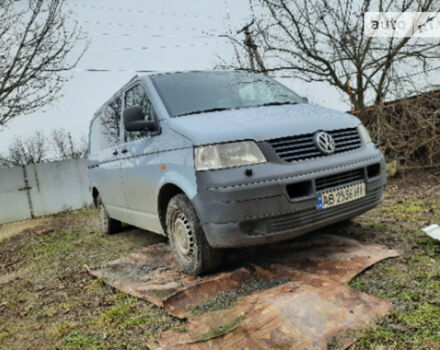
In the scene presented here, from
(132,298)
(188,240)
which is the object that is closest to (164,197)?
(188,240)

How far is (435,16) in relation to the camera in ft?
27.2

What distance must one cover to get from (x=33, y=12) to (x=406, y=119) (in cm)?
937

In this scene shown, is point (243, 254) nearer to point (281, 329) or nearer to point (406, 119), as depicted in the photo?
point (281, 329)

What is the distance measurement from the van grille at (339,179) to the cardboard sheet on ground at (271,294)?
1.96 feet

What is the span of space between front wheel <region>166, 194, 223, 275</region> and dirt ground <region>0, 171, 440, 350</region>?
444 millimetres

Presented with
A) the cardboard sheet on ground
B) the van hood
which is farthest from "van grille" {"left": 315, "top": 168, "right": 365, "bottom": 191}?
the cardboard sheet on ground

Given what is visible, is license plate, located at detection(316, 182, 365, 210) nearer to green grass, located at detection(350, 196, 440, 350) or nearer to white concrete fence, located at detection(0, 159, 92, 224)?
green grass, located at detection(350, 196, 440, 350)

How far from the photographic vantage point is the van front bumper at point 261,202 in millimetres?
2445

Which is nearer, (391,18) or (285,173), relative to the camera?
(285,173)

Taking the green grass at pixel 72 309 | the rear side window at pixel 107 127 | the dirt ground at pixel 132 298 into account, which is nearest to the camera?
the dirt ground at pixel 132 298

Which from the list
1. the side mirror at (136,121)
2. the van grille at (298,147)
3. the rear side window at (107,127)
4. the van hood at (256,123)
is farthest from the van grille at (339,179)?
the rear side window at (107,127)

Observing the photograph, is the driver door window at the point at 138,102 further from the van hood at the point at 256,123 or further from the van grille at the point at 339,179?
the van grille at the point at 339,179

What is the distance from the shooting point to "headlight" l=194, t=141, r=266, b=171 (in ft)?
8.20

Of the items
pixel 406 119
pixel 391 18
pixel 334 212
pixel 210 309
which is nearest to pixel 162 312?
pixel 210 309
